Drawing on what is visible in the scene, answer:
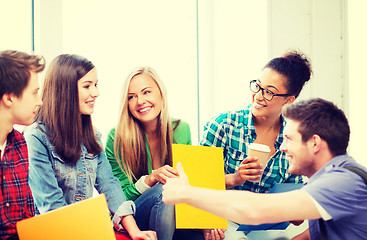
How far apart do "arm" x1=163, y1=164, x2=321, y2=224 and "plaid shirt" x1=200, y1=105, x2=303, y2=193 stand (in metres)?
0.84

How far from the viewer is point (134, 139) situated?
2189 mm

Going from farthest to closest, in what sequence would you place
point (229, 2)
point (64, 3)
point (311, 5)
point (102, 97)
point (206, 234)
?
point (229, 2) < point (311, 5) < point (102, 97) < point (64, 3) < point (206, 234)

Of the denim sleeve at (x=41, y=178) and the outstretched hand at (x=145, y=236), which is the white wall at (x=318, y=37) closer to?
the outstretched hand at (x=145, y=236)

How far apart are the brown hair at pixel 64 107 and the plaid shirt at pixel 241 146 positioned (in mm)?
687

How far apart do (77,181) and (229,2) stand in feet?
6.88

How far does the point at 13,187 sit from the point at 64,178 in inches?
12.8

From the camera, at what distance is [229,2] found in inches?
132

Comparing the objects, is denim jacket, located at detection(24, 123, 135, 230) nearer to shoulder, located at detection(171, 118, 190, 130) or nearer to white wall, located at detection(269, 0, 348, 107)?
shoulder, located at detection(171, 118, 190, 130)

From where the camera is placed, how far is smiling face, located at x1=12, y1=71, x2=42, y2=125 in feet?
4.88

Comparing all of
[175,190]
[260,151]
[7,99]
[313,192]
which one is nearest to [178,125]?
[260,151]

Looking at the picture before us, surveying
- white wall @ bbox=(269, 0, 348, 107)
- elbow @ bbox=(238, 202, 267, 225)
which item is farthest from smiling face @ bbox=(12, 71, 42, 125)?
white wall @ bbox=(269, 0, 348, 107)

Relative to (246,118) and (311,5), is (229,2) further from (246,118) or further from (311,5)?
(246,118)

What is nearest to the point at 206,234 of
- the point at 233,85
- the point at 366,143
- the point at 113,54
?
the point at 366,143

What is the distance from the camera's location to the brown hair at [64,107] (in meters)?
1.81
